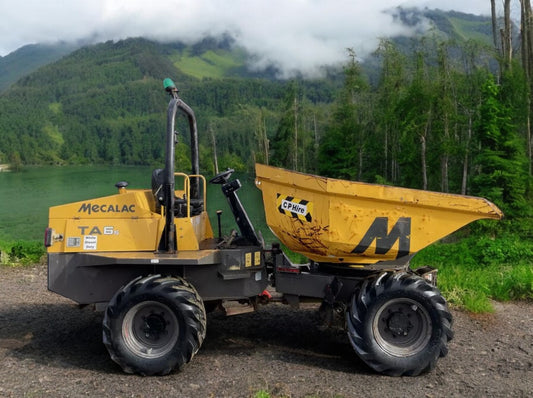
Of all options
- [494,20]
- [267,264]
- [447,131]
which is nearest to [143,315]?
[267,264]

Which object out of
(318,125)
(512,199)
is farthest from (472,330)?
(318,125)

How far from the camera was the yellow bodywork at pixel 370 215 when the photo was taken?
5.18 m

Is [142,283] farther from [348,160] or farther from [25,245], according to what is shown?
[348,160]

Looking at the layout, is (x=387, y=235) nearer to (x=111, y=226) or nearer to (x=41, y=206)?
(x=111, y=226)

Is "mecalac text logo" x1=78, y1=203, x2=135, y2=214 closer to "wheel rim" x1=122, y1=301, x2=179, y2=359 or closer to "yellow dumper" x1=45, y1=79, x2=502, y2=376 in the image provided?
"yellow dumper" x1=45, y1=79, x2=502, y2=376

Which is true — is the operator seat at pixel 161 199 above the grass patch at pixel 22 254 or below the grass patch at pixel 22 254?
above

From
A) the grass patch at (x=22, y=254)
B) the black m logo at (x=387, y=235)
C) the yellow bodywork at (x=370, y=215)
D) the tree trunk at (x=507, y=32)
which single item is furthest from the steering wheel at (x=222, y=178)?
the tree trunk at (x=507, y=32)

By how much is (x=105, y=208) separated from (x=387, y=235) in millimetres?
2785

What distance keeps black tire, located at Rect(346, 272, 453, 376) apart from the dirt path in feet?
0.53

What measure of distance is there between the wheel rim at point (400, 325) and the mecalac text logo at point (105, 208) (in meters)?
2.64

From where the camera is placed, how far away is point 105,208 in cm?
564

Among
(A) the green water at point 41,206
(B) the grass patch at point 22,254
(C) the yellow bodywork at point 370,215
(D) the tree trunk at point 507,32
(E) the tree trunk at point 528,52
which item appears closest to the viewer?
(C) the yellow bodywork at point 370,215

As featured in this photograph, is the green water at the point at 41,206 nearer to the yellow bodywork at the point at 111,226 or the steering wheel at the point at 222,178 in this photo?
the steering wheel at the point at 222,178

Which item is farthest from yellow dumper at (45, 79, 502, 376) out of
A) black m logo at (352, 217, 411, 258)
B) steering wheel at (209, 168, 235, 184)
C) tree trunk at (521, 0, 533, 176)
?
tree trunk at (521, 0, 533, 176)
